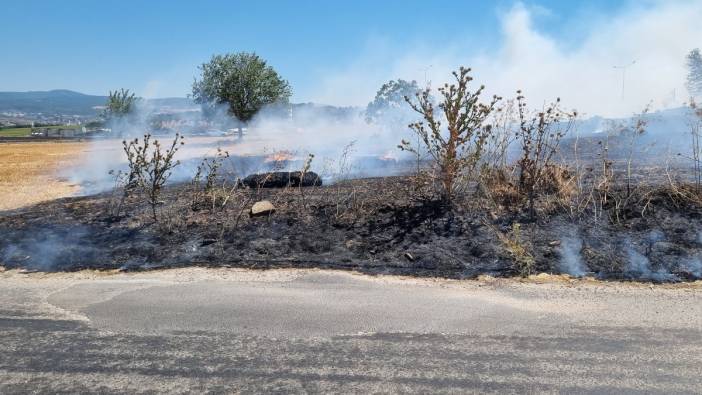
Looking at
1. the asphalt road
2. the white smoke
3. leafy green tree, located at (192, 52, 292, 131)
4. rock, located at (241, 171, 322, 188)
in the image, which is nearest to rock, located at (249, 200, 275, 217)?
rock, located at (241, 171, 322, 188)

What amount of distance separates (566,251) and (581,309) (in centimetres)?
163

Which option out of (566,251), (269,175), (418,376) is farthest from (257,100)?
(418,376)

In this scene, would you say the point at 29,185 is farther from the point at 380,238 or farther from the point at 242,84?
the point at 242,84

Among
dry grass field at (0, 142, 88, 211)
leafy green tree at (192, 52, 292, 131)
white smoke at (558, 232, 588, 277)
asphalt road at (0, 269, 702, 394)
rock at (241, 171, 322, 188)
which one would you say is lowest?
dry grass field at (0, 142, 88, 211)

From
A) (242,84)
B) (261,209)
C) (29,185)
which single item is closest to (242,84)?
(242,84)

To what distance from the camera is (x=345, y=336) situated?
4.30 m

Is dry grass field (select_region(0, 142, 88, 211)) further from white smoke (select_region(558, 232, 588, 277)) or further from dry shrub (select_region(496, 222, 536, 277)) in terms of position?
white smoke (select_region(558, 232, 588, 277))

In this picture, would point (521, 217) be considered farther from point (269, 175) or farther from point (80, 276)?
point (80, 276)

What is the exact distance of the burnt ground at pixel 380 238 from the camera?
6117 mm

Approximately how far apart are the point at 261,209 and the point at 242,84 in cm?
2538

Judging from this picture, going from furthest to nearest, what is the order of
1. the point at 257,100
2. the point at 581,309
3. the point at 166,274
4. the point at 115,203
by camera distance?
the point at 257,100 → the point at 115,203 → the point at 166,274 → the point at 581,309

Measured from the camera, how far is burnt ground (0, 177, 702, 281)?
612 centimetres

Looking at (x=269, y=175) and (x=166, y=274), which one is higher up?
(x=269, y=175)

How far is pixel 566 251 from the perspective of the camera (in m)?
6.32
